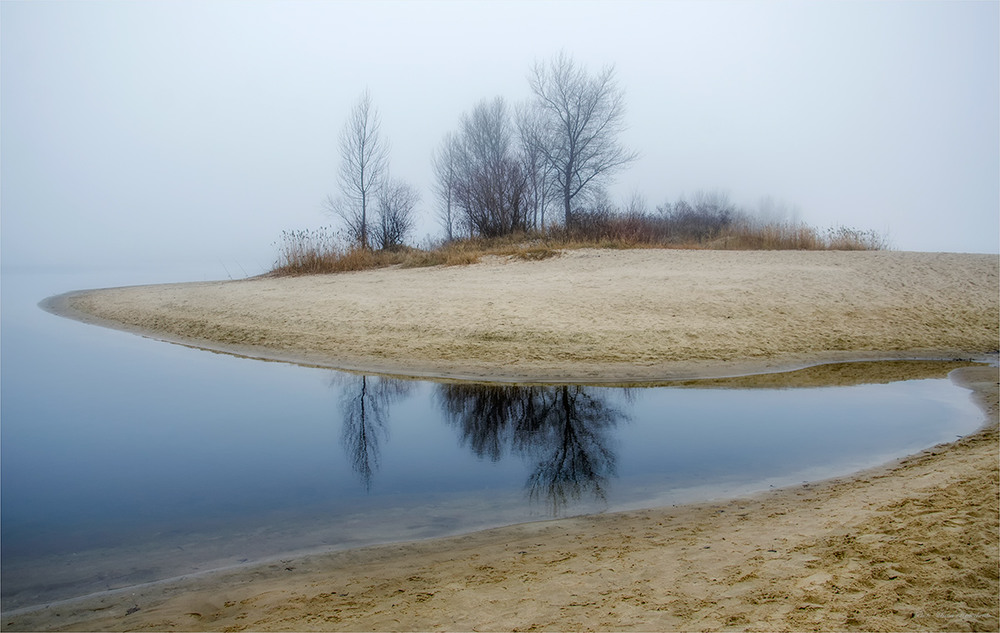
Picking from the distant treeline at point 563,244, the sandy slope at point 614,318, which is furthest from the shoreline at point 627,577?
the distant treeline at point 563,244

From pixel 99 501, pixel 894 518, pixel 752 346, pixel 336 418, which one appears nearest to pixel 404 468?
pixel 336 418

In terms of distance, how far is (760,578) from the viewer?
3137mm

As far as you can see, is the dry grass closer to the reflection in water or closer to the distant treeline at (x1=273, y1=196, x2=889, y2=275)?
the distant treeline at (x1=273, y1=196, x2=889, y2=275)

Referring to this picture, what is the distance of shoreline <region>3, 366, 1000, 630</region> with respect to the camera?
9.18ft

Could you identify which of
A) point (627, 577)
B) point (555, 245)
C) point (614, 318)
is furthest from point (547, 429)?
point (555, 245)

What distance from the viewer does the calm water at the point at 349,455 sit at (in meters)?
4.37

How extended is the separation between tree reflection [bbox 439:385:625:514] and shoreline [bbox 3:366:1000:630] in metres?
0.79

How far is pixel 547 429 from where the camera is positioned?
272 inches

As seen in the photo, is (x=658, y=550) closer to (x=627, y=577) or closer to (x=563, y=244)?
(x=627, y=577)

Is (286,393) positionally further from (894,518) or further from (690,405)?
(894,518)

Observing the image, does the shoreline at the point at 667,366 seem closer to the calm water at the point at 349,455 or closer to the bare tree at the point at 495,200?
the calm water at the point at 349,455

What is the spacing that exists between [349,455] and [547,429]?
211cm

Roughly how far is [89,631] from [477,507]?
2.50m

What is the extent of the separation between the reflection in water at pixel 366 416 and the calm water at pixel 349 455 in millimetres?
35
